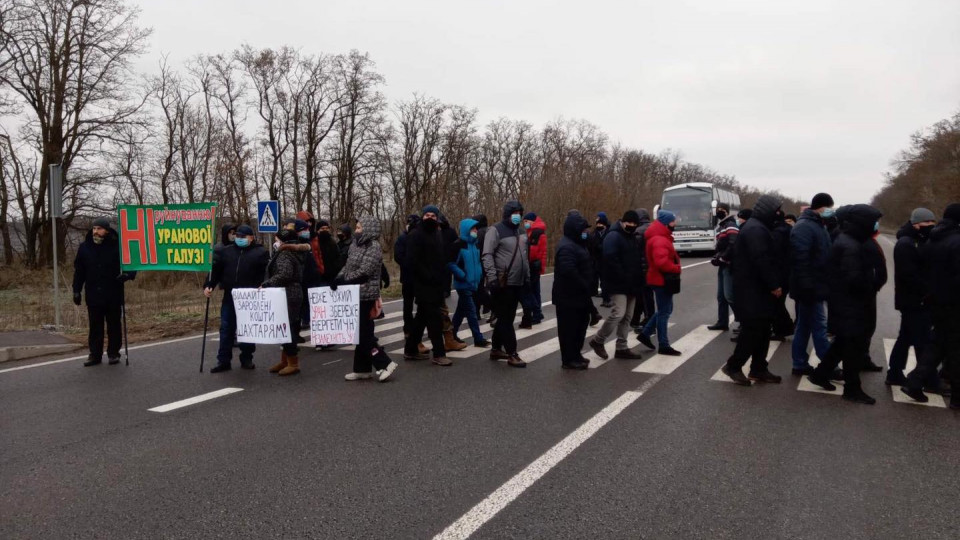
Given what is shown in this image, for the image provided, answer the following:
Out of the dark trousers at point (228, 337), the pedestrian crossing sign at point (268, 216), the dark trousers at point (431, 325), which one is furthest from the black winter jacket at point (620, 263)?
the pedestrian crossing sign at point (268, 216)

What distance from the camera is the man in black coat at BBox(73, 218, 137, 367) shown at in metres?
8.35

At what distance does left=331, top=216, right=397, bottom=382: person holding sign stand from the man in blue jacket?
4.48 metres

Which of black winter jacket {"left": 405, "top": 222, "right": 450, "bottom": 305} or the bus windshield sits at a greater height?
the bus windshield

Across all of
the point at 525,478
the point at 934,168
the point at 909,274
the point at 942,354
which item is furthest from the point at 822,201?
the point at 934,168

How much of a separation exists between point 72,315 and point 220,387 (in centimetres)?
904

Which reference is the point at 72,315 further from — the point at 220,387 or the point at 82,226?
the point at 82,226

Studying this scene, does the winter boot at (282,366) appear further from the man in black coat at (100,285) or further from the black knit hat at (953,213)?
the black knit hat at (953,213)

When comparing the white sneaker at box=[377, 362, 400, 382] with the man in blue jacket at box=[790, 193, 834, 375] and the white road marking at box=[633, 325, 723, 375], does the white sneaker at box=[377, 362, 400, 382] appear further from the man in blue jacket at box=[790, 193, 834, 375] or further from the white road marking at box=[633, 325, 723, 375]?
the man in blue jacket at box=[790, 193, 834, 375]

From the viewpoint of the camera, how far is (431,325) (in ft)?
26.0

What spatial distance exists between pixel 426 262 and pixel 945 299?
5.24 metres

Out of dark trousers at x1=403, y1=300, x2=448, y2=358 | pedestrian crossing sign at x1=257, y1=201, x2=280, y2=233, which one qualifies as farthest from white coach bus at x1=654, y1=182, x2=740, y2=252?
dark trousers at x1=403, y1=300, x2=448, y2=358

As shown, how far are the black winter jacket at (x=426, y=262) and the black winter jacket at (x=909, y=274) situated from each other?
4.75 m

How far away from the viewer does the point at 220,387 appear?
6973 mm

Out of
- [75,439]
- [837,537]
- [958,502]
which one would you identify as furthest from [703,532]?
[75,439]
